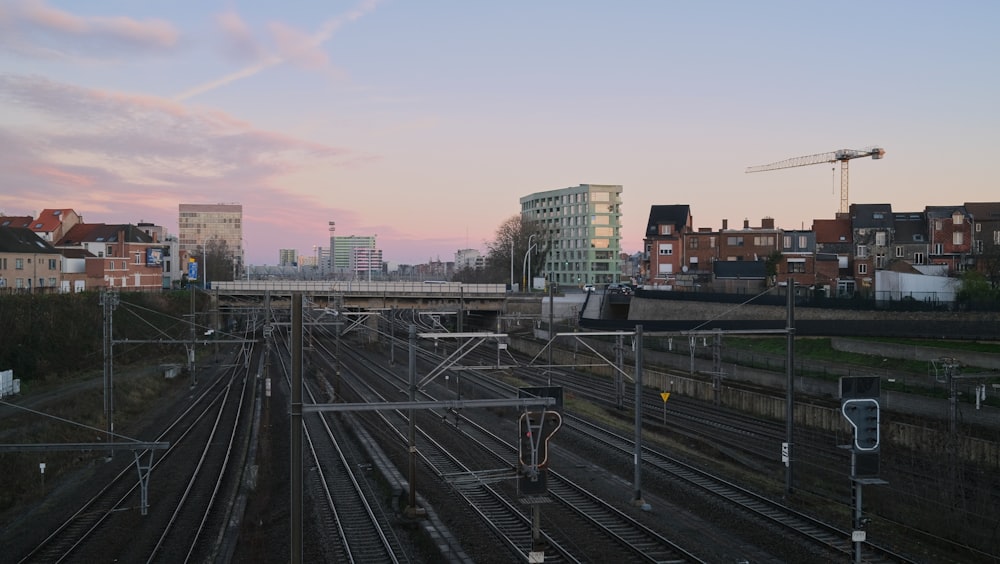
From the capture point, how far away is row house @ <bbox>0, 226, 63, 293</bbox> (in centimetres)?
6456

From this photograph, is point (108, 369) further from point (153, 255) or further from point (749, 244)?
point (749, 244)

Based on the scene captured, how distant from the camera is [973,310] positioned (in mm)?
42375

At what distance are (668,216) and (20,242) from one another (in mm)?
74805

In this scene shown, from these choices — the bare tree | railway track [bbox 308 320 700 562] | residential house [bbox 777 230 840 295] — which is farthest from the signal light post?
the bare tree

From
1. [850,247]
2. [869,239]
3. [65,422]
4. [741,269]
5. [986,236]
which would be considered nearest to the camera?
[65,422]

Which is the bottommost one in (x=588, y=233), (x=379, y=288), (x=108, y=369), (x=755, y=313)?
(x=108, y=369)

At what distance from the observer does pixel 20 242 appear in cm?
6800

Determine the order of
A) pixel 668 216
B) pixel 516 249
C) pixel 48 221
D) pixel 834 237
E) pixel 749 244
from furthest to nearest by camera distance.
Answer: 1. pixel 516 249
2. pixel 668 216
3. pixel 48 221
4. pixel 834 237
5. pixel 749 244

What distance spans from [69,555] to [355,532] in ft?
20.8

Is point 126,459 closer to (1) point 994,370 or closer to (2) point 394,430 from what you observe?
(2) point 394,430

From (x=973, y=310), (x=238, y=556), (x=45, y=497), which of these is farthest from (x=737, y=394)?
(x=45, y=497)

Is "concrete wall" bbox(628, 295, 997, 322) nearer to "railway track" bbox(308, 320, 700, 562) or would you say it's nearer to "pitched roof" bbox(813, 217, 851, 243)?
"railway track" bbox(308, 320, 700, 562)

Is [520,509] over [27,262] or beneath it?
beneath

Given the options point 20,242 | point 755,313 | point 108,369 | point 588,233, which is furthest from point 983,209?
point 20,242
